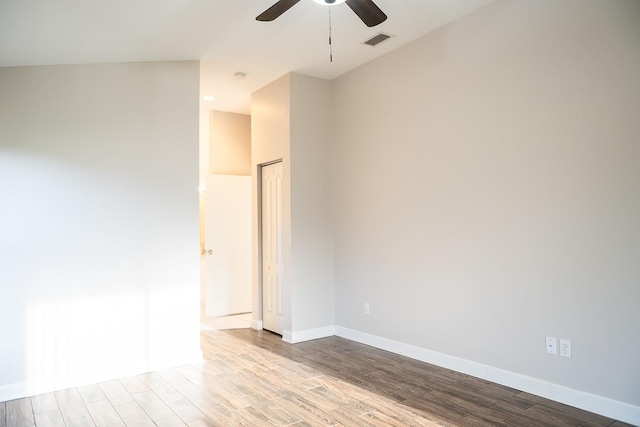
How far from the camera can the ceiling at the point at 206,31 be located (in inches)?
111

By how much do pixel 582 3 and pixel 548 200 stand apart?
1364 millimetres

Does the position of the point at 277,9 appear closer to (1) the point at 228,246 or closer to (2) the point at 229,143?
(2) the point at 229,143

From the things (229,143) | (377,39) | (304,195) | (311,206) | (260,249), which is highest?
(377,39)

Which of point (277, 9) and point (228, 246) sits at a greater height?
point (277, 9)

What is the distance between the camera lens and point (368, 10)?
2508mm

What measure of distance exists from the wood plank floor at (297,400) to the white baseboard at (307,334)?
24.2 inches

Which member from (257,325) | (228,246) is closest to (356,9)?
(257,325)

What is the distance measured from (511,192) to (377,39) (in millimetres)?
1939

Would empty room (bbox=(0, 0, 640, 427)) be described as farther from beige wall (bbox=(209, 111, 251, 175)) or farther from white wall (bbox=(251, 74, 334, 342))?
Result: beige wall (bbox=(209, 111, 251, 175))

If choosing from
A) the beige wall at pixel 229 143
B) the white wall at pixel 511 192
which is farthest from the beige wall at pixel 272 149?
the beige wall at pixel 229 143

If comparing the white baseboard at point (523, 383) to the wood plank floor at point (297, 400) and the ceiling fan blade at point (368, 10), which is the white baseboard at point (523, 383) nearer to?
the wood plank floor at point (297, 400)

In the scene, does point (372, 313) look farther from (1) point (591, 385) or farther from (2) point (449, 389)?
(1) point (591, 385)

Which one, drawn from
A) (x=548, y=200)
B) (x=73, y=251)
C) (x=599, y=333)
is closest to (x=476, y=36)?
(x=548, y=200)

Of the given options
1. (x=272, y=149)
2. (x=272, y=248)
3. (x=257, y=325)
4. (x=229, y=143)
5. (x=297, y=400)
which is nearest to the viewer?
(x=297, y=400)
